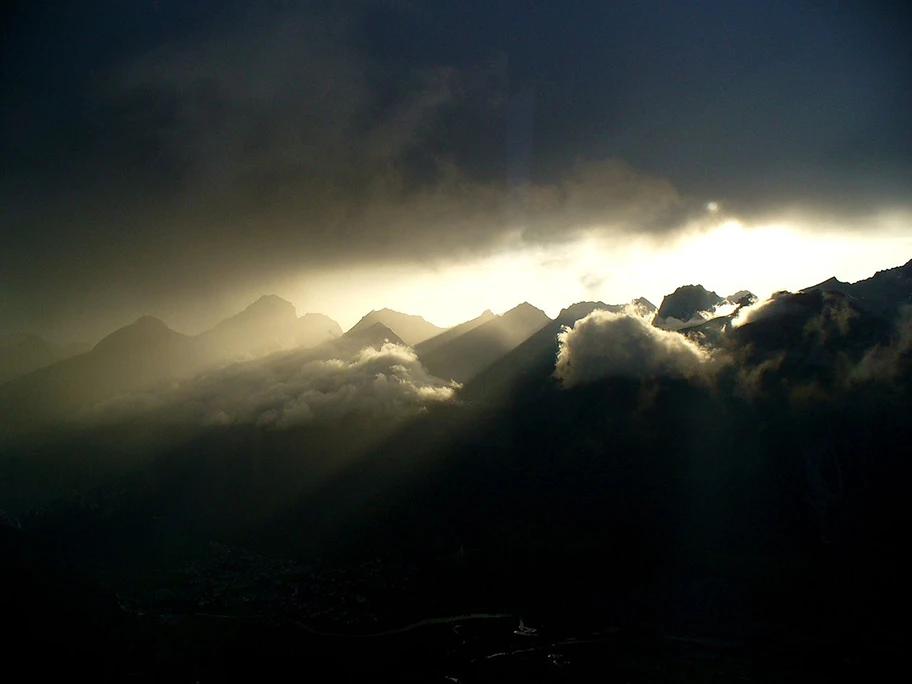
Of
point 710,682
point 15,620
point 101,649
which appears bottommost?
point 710,682

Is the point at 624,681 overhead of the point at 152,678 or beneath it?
beneath

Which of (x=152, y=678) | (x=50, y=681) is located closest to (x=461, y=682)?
(x=152, y=678)

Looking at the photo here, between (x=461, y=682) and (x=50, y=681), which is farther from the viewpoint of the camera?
(x=461, y=682)

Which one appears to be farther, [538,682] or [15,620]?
Answer: [538,682]

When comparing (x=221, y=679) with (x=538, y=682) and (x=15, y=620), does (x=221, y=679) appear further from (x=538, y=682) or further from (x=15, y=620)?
(x=538, y=682)

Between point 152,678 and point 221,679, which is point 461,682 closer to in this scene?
point 221,679

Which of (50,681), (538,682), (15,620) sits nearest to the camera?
(50,681)

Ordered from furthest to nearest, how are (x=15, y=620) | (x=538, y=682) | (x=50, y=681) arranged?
(x=538, y=682) < (x=15, y=620) < (x=50, y=681)

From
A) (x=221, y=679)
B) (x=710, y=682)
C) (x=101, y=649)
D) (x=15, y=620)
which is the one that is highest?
(x=15, y=620)

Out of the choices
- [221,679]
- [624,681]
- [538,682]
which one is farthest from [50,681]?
[624,681]

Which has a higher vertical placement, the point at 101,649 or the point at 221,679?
the point at 101,649
